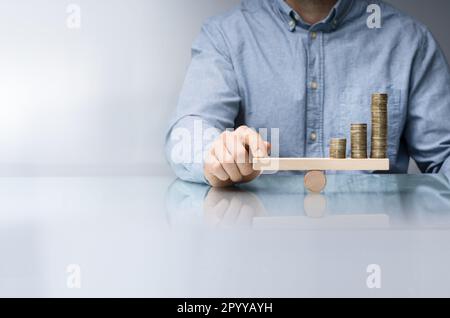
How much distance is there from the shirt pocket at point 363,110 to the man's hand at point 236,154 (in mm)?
500

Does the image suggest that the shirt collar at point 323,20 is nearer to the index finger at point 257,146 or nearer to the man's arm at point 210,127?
the man's arm at point 210,127

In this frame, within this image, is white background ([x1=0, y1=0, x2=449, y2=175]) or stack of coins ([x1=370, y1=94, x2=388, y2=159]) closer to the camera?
stack of coins ([x1=370, y1=94, x2=388, y2=159])

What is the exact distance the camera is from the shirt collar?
1438 millimetres

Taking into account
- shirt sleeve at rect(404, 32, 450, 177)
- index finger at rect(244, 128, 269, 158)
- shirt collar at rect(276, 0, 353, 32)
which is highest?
shirt collar at rect(276, 0, 353, 32)

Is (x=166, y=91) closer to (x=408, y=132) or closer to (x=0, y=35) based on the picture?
(x=0, y=35)

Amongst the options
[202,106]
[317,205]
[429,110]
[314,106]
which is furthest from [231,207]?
[429,110]

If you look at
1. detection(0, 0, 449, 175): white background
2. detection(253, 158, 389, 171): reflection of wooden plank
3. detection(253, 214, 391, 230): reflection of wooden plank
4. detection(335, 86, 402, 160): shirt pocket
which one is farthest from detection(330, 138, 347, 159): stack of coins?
detection(0, 0, 449, 175): white background

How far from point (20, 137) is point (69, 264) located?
1.21 meters

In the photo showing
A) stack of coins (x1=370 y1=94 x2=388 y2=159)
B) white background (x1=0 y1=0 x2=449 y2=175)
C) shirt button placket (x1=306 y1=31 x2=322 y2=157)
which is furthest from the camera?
white background (x1=0 y1=0 x2=449 y2=175)

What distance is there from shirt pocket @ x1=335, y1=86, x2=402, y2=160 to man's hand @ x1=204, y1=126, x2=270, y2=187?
0.50m

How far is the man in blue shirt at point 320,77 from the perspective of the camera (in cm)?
143

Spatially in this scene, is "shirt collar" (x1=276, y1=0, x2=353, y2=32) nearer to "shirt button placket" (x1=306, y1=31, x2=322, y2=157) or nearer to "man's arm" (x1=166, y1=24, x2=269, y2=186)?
"shirt button placket" (x1=306, y1=31, x2=322, y2=157)
